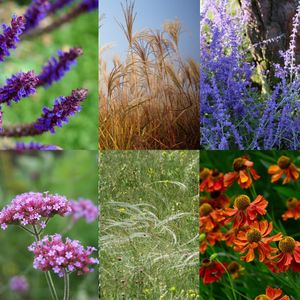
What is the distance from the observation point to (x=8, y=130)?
3.33 meters

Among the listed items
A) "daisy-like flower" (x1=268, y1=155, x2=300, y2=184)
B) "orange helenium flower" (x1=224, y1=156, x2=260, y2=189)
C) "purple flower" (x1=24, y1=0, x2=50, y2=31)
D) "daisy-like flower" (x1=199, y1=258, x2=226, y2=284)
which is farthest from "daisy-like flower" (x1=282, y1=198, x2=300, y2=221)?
"purple flower" (x1=24, y1=0, x2=50, y2=31)

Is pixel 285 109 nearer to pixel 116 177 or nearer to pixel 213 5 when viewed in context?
pixel 213 5

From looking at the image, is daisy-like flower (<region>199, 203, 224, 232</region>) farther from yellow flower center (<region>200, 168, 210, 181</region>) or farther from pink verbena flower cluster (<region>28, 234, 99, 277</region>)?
pink verbena flower cluster (<region>28, 234, 99, 277</region>)

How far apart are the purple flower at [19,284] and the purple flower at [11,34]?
43.1 inches

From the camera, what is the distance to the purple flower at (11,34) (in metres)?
3.21

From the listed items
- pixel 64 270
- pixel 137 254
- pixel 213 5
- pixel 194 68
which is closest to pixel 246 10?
pixel 213 5

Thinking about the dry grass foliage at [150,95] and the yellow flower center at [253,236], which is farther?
the dry grass foliage at [150,95]

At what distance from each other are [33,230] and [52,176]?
1.00ft

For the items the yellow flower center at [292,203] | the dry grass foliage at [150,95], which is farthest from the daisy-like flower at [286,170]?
the dry grass foliage at [150,95]

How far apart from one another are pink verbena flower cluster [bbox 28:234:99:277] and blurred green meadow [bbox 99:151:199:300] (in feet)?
0.89

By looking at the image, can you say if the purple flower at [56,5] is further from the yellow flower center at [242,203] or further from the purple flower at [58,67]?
the yellow flower center at [242,203]

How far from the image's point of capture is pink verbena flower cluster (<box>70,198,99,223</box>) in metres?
3.60

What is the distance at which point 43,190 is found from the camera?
363 centimetres

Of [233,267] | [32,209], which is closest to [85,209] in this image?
[32,209]
